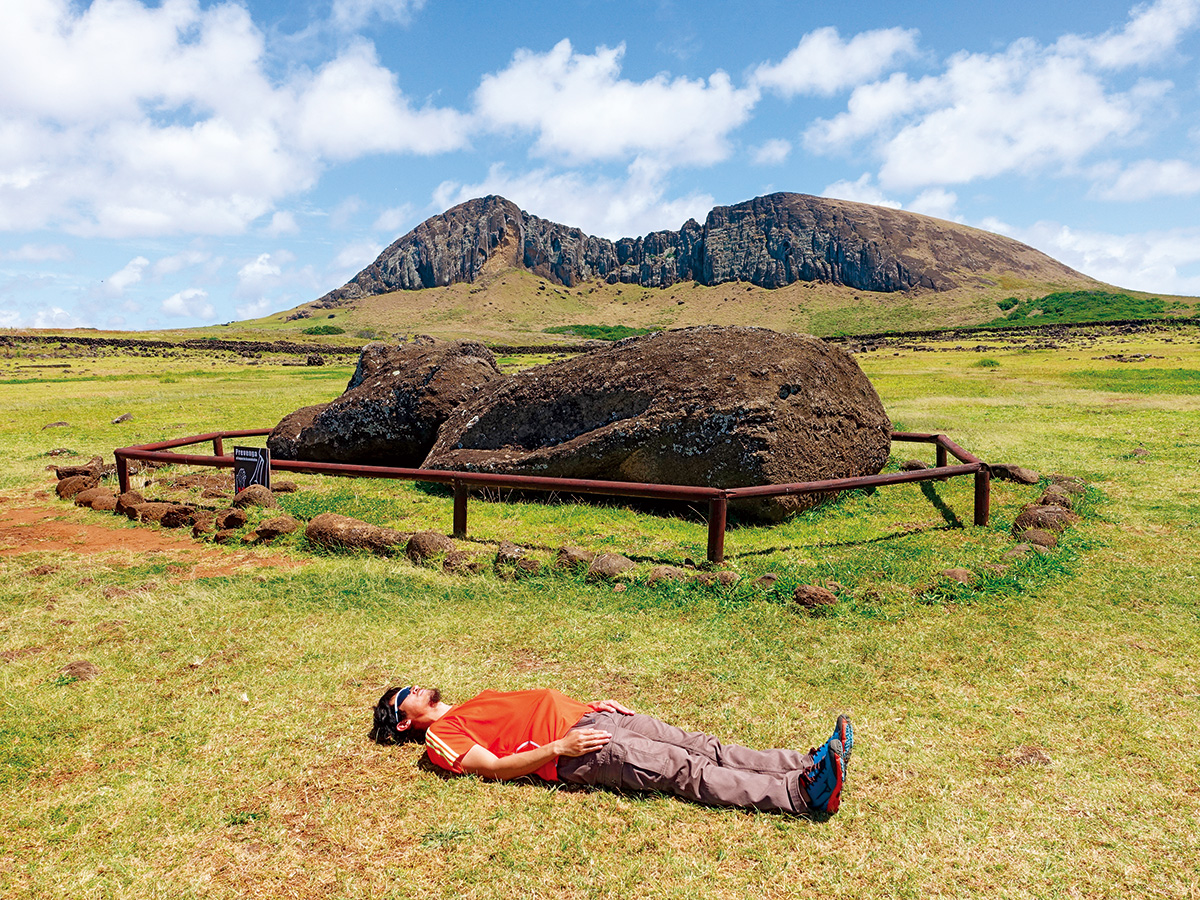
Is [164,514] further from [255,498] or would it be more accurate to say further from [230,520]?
[230,520]

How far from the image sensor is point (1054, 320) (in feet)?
458

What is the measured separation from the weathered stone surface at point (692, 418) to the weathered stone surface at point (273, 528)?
3.67 m

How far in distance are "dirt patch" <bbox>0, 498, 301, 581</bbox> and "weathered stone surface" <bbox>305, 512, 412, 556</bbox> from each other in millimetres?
529

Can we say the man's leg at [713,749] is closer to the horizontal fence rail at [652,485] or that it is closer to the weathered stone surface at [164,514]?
the horizontal fence rail at [652,485]

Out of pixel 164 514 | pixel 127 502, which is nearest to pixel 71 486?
pixel 127 502

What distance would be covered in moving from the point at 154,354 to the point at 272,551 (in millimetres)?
77527

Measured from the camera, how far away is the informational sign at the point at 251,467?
11867 mm

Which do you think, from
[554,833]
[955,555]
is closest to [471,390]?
[955,555]

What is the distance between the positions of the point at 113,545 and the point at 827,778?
10.3 metres

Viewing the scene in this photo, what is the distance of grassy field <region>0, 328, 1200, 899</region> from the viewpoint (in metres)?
3.90

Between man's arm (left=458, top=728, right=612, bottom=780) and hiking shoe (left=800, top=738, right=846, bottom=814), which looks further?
man's arm (left=458, top=728, right=612, bottom=780)

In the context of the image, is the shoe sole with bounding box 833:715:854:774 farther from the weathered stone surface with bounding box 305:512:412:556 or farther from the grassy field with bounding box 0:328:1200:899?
the weathered stone surface with bounding box 305:512:412:556

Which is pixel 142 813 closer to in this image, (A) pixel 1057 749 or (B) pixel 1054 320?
(A) pixel 1057 749

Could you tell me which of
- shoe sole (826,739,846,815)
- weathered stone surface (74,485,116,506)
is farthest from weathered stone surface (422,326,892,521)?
shoe sole (826,739,846,815)
